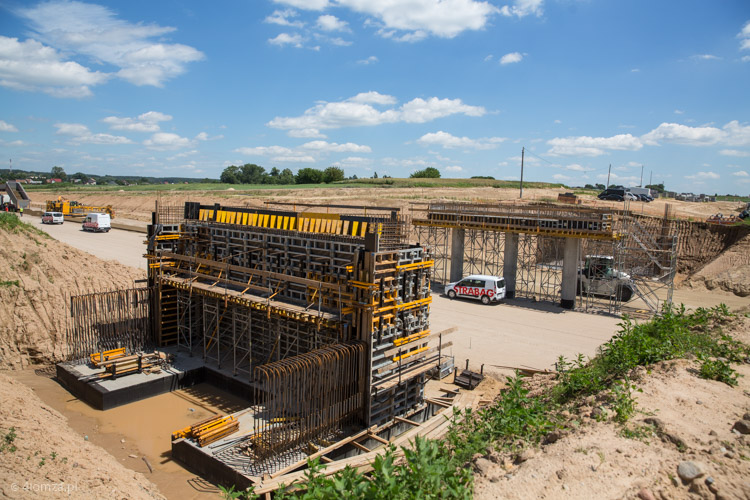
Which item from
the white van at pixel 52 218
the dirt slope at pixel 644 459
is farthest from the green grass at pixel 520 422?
the white van at pixel 52 218

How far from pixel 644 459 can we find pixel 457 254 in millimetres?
26474

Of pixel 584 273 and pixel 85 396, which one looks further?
pixel 584 273

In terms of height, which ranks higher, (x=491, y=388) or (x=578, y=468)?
(x=578, y=468)

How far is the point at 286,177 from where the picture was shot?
15750cm

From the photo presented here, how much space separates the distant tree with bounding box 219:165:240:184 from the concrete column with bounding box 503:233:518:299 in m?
151

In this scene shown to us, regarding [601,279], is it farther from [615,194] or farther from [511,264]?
[615,194]

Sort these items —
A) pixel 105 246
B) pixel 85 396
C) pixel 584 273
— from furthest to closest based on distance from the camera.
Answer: pixel 105 246
pixel 584 273
pixel 85 396

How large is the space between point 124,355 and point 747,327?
19.2 metres

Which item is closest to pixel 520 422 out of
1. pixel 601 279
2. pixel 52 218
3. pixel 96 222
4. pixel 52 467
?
pixel 52 467

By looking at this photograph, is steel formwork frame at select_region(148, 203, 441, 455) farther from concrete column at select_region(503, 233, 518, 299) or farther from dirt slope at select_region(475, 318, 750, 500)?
concrete column at select_region(503, 233, 518, 299)

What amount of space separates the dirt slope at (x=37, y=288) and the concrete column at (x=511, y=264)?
22702 mm

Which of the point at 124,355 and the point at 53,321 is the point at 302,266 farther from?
the point at 53,321

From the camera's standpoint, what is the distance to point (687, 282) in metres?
35.5

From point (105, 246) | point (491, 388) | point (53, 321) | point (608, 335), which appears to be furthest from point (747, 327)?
point (105, 246)
